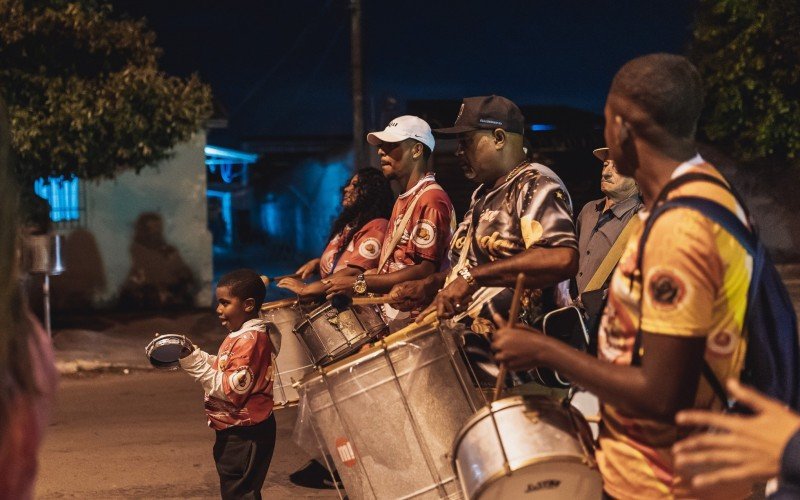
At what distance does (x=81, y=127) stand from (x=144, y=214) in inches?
173

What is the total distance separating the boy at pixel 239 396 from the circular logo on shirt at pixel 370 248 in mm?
1346

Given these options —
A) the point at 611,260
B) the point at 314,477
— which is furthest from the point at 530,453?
the point at 314,477

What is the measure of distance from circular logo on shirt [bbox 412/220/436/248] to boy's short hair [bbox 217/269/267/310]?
0.88 meters

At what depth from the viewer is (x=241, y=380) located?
4.45 metres

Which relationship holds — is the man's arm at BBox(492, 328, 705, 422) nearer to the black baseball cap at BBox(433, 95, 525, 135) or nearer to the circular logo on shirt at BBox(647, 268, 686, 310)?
the circular logo on shirt at BBox(647, 268, 686, 310)

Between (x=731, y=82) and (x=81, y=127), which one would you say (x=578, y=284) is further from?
(x=731, y=82)

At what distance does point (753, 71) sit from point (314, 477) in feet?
38.0

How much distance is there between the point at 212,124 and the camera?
16125 millimetres

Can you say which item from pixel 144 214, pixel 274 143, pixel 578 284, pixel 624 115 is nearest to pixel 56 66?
pixel 144 214

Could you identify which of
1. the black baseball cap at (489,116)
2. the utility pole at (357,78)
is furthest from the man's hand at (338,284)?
the utility pole at (357,78)

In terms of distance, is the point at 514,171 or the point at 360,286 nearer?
the point at 514,171

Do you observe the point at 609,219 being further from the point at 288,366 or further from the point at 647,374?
the point at 647,374

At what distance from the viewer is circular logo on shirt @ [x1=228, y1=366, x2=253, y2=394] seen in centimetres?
444

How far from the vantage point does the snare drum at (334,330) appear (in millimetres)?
4637
